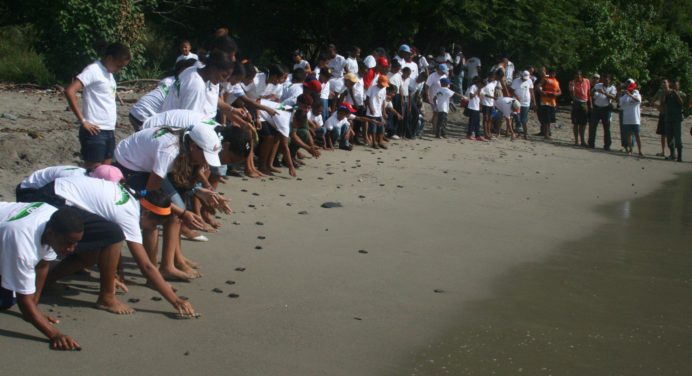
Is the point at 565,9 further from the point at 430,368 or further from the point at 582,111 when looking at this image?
the point at 430,368

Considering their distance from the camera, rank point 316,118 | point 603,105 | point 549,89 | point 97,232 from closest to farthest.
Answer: point 97,232 < point 316,118 < point 603,105 < point 549,89

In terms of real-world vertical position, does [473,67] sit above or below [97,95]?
below

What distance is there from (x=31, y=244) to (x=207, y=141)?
1.44m

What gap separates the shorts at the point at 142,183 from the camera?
631cm

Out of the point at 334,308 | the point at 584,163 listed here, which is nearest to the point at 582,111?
the point at 584,163

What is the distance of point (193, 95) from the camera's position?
7676mm

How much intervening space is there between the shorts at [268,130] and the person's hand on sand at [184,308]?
18.5 ft

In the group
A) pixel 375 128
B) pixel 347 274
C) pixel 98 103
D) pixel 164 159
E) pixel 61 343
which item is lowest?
pixel 347 274

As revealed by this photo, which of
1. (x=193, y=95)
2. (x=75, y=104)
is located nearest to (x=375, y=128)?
(x=193, y=95)

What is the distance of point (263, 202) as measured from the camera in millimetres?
9703

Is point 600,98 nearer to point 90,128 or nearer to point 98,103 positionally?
Result: point 98,103

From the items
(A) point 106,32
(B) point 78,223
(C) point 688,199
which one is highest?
(A) point 106,32

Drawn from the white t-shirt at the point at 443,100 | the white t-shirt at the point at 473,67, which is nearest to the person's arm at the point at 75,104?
the white t-shirt at the point at 443,100

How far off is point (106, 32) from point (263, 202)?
7.81 metres
